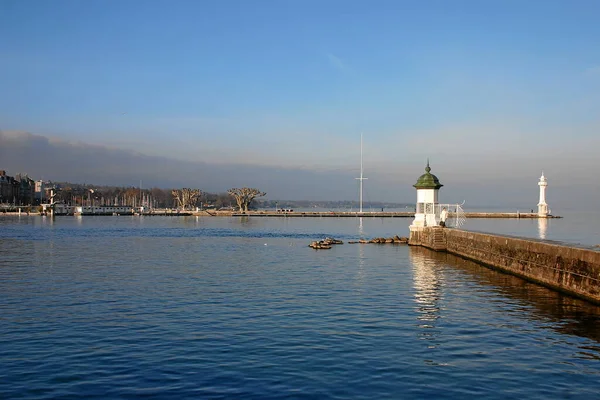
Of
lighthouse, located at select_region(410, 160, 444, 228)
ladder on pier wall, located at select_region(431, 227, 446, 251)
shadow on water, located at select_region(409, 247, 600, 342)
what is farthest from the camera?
lighthouse, located at select_region(410, 160, 444, 228)

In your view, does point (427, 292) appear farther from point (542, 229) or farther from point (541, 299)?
point (542, 229)

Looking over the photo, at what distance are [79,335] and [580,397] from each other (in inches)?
482

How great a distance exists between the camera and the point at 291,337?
51.4 feet

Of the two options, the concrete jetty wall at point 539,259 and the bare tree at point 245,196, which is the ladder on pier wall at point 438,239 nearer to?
the concrete jetty wall at point 539,259

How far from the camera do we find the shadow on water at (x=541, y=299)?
56.8 ft

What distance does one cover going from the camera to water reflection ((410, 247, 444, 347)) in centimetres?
1720

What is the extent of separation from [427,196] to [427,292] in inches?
1023

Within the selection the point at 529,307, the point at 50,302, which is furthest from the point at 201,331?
the point at 529,307

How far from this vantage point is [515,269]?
2983 centimetres

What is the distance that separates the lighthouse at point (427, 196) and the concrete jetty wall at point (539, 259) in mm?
5972

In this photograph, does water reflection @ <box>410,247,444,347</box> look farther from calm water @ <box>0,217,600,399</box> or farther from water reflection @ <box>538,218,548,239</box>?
water reflection @ <box>538,218,548,239</box>

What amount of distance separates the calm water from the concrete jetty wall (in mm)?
886

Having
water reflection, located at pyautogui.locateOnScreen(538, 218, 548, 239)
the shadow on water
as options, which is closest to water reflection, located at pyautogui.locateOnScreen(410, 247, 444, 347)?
the shadow on water

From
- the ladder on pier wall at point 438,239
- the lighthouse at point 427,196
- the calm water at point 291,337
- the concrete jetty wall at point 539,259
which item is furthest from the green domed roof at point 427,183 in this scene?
the calm water at point 291,337
